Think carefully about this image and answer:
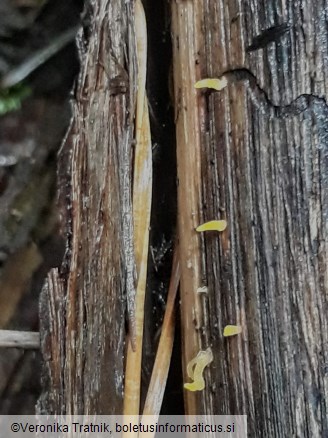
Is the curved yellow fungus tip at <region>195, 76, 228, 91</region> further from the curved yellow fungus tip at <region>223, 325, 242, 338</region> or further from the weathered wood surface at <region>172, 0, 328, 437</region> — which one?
the curved yellow fungus tip at <region>223, 325, 242, 338</region>

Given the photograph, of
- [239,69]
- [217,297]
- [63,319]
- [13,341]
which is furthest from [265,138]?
[13,341]

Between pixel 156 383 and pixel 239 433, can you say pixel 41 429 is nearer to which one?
pixel 156 383

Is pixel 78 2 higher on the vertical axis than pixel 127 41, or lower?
higher

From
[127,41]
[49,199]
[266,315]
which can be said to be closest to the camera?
[266,315]

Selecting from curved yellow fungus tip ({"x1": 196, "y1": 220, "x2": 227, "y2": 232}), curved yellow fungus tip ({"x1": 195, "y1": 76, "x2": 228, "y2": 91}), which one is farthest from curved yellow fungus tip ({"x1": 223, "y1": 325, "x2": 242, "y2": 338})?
curved yellow fungus tip ({"x1": 195, "y1": 76, "x2": 228, "y2": 91})

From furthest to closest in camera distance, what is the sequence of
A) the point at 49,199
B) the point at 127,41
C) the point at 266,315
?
the point at 49,199 < the point at 127,41 < the point at 266,315

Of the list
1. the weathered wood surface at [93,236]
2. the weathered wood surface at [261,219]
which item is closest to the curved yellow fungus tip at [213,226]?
the weathered wood surface at [261,219]
